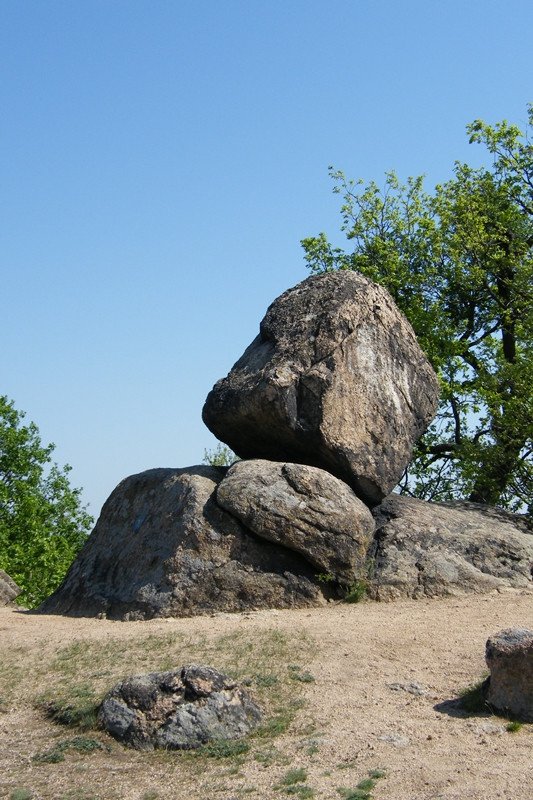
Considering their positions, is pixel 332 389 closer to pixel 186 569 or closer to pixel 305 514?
pixel 305 514

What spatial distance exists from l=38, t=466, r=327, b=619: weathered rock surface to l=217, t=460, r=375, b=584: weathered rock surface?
308 mm

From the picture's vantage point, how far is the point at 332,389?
1476 cm

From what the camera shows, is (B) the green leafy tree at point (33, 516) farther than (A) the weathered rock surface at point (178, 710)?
Yes

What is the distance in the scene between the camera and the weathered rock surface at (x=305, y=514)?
13.7 meters

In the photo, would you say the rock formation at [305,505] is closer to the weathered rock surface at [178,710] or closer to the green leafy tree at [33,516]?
the weathered rock surface at [178,710]


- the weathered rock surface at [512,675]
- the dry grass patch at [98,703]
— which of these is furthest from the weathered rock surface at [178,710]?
the weathered rock surface at [512,675]

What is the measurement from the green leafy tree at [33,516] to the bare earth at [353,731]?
1584 cm

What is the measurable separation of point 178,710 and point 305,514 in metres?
5.04

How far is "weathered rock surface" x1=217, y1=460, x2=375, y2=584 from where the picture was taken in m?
13.7

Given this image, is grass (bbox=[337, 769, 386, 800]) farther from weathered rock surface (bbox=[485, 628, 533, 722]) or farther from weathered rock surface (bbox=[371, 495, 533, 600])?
weathered rock surface (bbox=[371, 495, 533, 600])

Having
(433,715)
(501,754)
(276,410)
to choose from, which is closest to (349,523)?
(276,410)

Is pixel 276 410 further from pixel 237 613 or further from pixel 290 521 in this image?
pixel 237 613

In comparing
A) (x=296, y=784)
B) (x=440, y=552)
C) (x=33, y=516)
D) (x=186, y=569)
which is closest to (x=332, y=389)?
(x=440, y=552)

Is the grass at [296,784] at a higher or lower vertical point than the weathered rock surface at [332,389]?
lower
